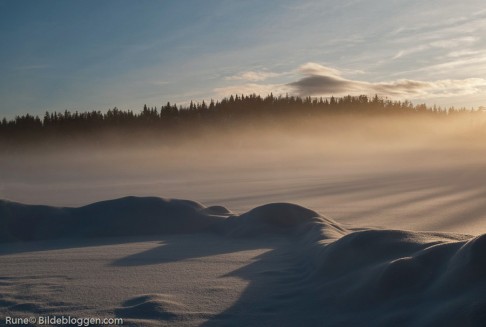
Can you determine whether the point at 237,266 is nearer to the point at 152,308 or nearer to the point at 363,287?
the point at 152,308

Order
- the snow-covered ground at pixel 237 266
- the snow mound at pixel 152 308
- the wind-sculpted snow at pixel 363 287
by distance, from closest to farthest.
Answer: the wind-sculpted snow at pixel 363 287, the snow-covered ground at pixel 237 266, the snow mound at pixel 152 308

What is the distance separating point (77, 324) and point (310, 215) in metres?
3.96

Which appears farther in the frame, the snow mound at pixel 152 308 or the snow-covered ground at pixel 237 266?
the snow mound at pixel 152 308

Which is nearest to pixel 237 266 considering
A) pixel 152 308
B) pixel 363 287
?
pixel 152 308

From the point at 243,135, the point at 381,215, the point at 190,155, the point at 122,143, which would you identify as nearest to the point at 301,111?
the point at 243,135

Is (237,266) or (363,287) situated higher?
(363,287)

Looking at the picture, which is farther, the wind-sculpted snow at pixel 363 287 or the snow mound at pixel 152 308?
the snow mound at pixel 152 308

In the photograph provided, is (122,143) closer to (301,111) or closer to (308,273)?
(301,111)

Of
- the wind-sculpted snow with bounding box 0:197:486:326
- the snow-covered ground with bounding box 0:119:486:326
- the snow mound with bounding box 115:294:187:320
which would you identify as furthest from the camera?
the snow mound with bounding box 115:294:187:320

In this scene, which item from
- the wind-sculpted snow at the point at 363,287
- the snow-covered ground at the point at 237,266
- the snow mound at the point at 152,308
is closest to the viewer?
the wind-sculpted snow at the point at 363,287

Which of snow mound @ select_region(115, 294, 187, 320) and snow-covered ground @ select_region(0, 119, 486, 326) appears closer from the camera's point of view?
snow-covered ground @ select_region(0, 119, 486, 326)

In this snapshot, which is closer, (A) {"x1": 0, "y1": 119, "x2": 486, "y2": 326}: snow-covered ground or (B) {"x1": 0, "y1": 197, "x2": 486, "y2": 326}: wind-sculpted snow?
(B) {"x1": 0, "y1": 197, "x2": 486, "y2": 326}: wind-sculpted snow

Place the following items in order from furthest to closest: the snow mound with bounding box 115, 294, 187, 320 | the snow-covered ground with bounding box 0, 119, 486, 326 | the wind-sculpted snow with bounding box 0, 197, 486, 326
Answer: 1. the snow mound with bounding box 115, 294, 187, 320
2. the snow-covered ground with bounding box 0, 119, 486, 326
3. the wind-sculpted snow with bounding box 0, 197, 486, 326

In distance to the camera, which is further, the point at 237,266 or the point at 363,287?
the point at 237,266
